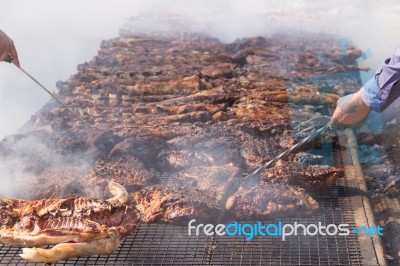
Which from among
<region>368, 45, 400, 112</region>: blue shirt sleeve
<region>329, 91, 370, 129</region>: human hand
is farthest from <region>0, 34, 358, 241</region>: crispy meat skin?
<region>368, 45, 400, 112</region>: blue shirt sleeve

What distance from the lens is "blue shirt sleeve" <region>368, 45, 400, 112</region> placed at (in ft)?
13.7

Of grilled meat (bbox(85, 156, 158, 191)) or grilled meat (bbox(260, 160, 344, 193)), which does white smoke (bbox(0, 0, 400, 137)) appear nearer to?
grilled meat (bbox(85, 156, 158, 191))

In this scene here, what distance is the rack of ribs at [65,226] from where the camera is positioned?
153 inches

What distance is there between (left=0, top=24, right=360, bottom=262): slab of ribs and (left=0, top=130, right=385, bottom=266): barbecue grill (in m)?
0.16

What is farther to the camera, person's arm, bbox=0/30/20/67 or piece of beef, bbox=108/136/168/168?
piece of beef, bbox=108/136/168/168

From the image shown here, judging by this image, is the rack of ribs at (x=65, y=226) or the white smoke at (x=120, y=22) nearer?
the rack of ribs at (x=65, y=226)

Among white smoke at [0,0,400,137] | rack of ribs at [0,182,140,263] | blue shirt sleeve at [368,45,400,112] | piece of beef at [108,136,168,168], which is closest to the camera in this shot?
rack of ribs at [0,182,140,263]

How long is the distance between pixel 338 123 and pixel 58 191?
2.96m

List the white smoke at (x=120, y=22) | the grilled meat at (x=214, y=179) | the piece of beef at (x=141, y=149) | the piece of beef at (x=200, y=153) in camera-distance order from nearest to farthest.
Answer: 1. the grilled meat at (x=214, y=179)
2. the piece of beef at (x=200, y=153)
3. the piece of beef at (x=141, y=149)
4. the white smoke at (x=120, y=22)

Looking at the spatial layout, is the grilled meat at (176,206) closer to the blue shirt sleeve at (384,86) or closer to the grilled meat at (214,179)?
the grilled meat at (214,179)

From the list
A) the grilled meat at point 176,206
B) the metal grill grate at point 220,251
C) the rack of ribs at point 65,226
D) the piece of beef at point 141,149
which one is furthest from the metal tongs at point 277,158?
the rack of ribs at point 65,226

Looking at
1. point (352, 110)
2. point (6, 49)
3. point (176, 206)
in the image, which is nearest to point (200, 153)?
point (176, 206)

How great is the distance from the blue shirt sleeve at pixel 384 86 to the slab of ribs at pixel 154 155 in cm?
98

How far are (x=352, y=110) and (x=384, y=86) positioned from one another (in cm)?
39
